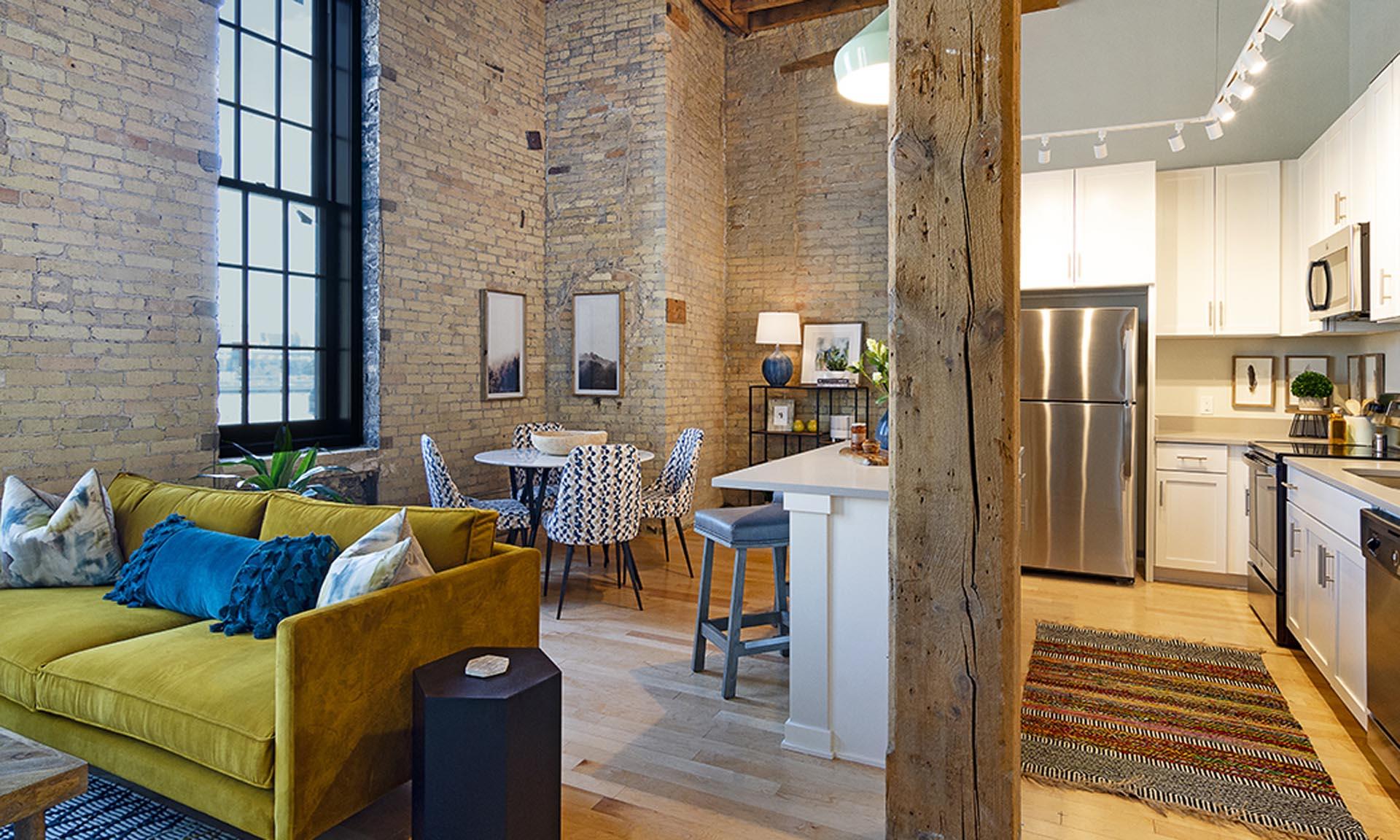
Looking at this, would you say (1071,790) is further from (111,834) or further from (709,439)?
(709,439)

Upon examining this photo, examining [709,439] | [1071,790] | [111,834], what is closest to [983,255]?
[1071,790]

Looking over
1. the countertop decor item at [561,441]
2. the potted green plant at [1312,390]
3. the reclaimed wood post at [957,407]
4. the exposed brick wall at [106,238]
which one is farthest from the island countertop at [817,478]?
the potted green plant at [1312,390]

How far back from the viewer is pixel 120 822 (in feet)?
7.29

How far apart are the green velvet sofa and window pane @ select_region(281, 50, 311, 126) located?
3.35 m

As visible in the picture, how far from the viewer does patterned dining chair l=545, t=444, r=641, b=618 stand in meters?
4.25

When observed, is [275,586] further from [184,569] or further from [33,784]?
[33,784]

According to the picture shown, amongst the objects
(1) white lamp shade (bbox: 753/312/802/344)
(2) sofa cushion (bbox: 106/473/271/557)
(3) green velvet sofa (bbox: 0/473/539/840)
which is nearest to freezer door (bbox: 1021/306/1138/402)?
(1) white lamp shade (bbox: 753/312/802/344)

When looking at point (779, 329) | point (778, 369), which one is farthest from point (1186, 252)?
point (778, 369)

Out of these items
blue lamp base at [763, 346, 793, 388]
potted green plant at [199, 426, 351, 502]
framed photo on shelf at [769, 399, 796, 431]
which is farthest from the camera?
framed photo on shelf at [769, 399, 796, 431]

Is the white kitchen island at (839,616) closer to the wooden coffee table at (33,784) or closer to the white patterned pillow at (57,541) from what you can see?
the wooden coffee table at (33,784)

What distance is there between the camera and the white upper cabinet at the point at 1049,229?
5.07 metres

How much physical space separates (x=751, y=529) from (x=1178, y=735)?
167 cm

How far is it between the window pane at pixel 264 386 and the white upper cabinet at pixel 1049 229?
4722 millimetres

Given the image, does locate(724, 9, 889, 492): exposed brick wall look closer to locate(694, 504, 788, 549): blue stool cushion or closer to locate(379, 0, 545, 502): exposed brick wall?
locate(379, 0, 545, 502): exposed brick wall
